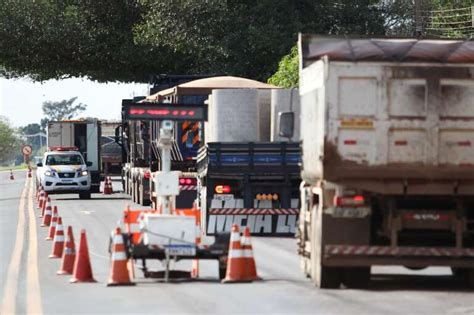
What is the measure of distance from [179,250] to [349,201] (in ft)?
7.59

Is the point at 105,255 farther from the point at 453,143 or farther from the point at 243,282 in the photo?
the point at 453,143

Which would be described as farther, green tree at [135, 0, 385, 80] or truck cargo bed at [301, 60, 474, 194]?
green tree at [135, 0, 385, 80]

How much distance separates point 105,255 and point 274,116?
6825mm

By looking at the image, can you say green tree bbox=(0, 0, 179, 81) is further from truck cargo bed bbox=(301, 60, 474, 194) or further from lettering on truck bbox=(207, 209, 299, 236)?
truck cargo bed bbox=(301, 60, 474, 194)

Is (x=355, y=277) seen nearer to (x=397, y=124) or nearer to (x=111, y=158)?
(x=397, y=124)

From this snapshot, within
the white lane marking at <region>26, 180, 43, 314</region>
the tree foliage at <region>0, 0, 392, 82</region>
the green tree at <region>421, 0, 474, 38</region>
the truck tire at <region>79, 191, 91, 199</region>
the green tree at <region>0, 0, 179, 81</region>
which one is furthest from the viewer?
the green tree at <region>0, 0, 179, 81</region>

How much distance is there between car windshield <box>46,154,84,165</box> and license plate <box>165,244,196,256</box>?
3225 centimetres

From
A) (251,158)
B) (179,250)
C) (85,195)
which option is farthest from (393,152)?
(85,195)

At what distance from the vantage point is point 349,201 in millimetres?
16656

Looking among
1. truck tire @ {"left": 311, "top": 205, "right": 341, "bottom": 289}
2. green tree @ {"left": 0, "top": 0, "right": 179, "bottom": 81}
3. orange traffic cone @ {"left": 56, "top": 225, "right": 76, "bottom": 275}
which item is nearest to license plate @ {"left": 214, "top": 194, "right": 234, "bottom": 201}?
orange traffic cone @ {"left": 56, "top": 225, "right": 76, "bottom": 275}

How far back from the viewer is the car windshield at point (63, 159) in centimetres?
4962

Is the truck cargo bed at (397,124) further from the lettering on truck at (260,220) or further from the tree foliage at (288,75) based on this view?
the tree foliage at (288,75)

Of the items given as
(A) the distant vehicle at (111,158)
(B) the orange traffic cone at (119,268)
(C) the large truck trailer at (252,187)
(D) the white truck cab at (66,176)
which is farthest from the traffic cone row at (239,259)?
(A) the distant vehicle at (111,158)

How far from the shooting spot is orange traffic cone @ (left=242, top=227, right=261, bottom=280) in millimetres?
17719
